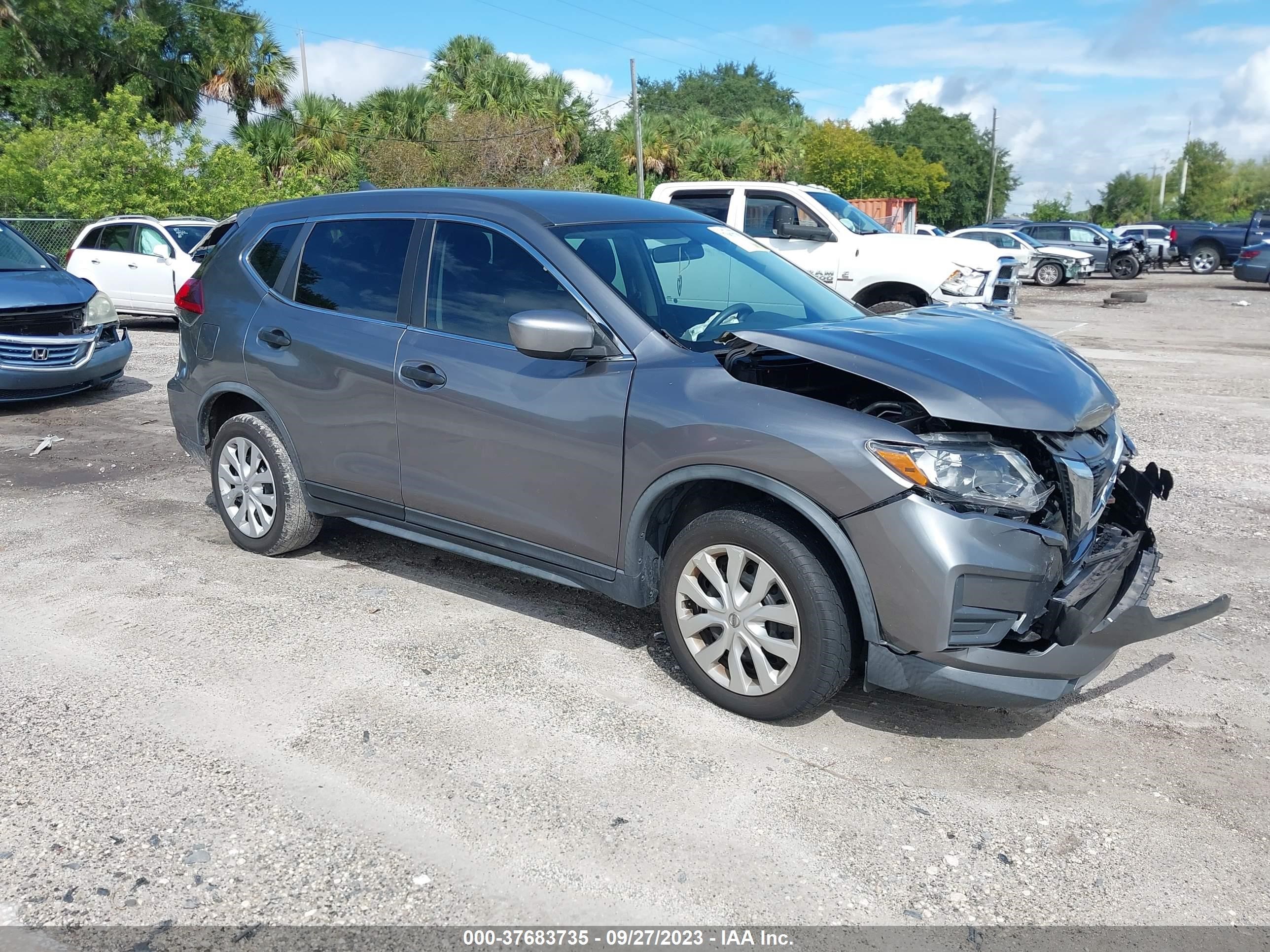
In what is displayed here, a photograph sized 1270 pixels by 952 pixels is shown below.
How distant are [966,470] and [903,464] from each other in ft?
0.69

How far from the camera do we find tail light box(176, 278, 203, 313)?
5.73 m

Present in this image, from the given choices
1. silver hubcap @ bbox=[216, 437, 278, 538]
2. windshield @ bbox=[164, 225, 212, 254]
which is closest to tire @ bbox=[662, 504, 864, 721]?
silver hubcap @ bbox=[216, 437, 278, 538]

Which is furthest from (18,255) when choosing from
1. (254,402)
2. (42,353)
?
(254,402)

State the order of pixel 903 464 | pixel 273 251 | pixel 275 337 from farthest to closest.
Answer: pixel 273 251 → pixel 275 337 → pixel 903 464

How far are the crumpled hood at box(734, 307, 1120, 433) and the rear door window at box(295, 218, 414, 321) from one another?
1.79m

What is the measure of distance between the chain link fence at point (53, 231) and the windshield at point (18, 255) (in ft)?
31.4

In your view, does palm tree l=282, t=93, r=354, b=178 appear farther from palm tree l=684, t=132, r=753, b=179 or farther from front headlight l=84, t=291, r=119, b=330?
front headlight l=84, t=291, r=119, b=330

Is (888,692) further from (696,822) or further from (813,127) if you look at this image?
(813,127)

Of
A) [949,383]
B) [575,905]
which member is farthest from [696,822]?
[949,383]

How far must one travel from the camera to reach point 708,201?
43.3 feet

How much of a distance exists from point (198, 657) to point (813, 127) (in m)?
57.0

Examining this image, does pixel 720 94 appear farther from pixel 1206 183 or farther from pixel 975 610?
pixel 975 610

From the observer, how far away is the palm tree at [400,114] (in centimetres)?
3766

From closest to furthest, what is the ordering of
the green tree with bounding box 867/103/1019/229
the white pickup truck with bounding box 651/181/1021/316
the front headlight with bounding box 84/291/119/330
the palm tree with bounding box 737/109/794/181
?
the front headlight with bounding box 84/291/119/330, the white pickup truck with bounding box 651/181/1021/316, the palm tree with bounding box 737/109/794/181, the green tree with bounding box 867/103/1019/229
